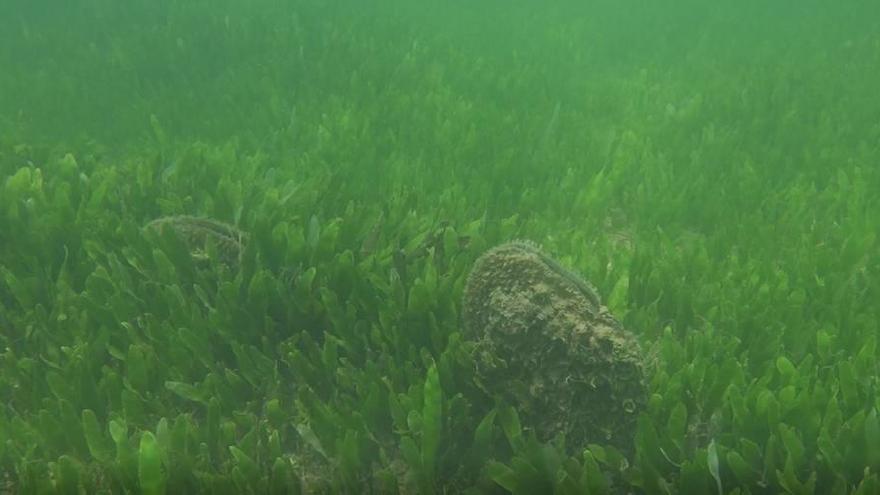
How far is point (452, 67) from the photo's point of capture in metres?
8.92

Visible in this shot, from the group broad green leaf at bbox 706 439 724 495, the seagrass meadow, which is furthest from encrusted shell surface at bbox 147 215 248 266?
broad green leaf at bbox 706 439 724 495

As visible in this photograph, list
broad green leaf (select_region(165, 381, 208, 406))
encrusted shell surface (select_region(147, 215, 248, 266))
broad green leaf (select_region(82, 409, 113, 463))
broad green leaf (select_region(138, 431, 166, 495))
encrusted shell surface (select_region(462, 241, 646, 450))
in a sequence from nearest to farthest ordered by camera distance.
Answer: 1. broad green leaf (select_region(138, 431, 166, 495))
2. broad green leaf (select_region(82, 409, 113, 463))
3. encrusted shell surface (select_region(462, 241, 646, 450))
4. broad green leaf (select_region(165, 381, 208, 406))
5. encrusted shell surface (select_region(147, 215, 248, 266))

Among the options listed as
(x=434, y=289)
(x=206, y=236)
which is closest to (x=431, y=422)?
(x=434, y=289)

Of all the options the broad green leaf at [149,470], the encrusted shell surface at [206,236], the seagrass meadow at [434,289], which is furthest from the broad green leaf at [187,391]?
the encrusted shell surface at [206,236]

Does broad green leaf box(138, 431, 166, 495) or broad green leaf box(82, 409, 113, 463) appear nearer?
broad green leaf box(138, 431, 166, 495)

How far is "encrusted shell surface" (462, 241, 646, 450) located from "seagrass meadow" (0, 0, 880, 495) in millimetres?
11

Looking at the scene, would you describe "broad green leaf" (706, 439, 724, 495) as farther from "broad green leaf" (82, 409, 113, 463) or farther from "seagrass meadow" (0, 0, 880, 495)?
"broad green leaf" (82, 409, 113, 463)

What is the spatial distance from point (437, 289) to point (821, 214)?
303 centimetres

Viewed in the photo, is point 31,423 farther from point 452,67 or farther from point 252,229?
point 452,67

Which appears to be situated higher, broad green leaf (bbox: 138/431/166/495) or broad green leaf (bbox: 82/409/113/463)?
broad green leaf (bbox: 138/431/166/495)

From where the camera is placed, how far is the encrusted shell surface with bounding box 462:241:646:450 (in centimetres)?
287

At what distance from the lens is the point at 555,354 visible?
115 inches

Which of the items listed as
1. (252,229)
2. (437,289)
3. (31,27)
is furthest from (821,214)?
(31,27)

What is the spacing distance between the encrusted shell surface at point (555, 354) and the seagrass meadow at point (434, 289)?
0.01m
